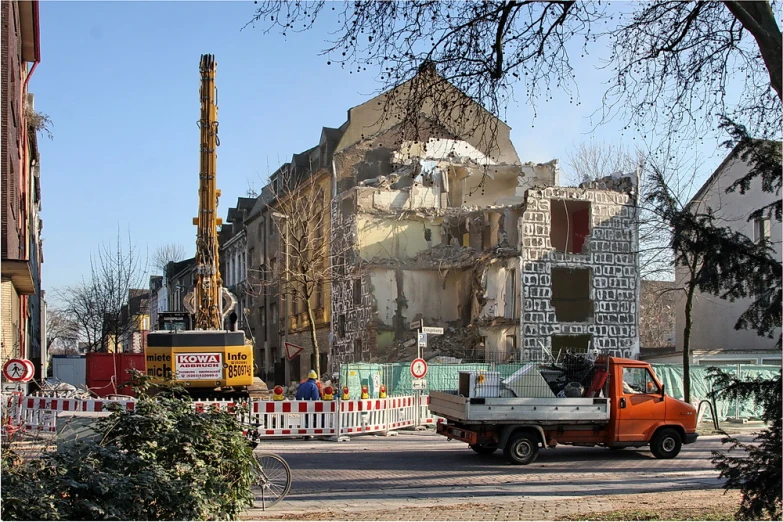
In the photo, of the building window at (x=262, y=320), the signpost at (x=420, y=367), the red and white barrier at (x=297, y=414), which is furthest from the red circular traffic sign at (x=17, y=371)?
the building window at (x=262, y=320)

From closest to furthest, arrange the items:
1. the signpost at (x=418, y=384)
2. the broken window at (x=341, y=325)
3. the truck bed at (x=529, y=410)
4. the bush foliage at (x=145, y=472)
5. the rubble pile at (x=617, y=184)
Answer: the bush foliage at (x=145, y=472) → the truck bed at (x=529, y=410) → the signpost at (x=418, y=384) → the rubble pile at (x=617, y=184) → the broken window at (x=341, y=325)

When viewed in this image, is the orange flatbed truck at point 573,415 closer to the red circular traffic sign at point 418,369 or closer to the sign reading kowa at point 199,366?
the red circular traffic sign at point 418,369

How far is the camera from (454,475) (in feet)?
48.8

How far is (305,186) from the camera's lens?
153 feet

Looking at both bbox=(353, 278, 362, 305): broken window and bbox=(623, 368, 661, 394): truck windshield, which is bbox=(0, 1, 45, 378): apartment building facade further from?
bbox=(353, 278, 362, 305): broken window

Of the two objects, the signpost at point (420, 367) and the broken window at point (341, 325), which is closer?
the signpost at point (420, 367)

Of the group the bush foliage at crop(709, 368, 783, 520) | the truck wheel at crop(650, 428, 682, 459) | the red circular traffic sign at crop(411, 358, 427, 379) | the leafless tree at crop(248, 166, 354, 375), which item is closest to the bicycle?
the bush foliage at crop(709, 368, 783, 520)

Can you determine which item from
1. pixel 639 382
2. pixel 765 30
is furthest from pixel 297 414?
pixel 765 30

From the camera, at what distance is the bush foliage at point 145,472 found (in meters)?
6.79

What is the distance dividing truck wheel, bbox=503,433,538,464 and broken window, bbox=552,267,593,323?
71.2 ft

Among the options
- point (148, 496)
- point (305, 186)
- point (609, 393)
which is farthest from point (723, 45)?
point (305, 186)

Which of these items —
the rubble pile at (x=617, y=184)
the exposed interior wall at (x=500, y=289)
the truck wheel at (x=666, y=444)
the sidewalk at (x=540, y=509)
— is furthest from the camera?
the rubble pile at (x=617, y=184)

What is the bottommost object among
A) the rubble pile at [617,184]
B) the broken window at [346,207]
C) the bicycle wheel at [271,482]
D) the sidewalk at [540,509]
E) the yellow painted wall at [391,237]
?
the sidewalk at [540,509]

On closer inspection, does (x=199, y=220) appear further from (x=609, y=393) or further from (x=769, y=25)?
(x=769, y=25)
